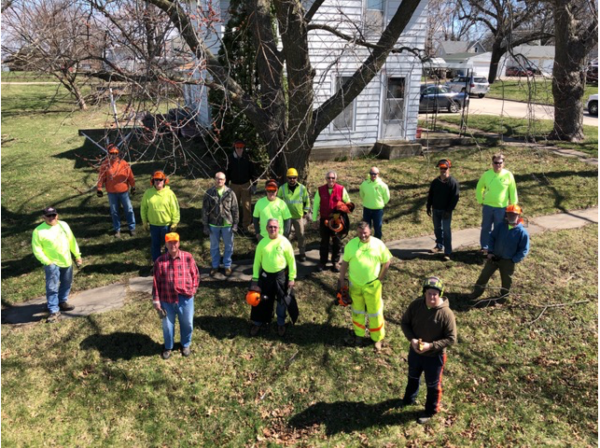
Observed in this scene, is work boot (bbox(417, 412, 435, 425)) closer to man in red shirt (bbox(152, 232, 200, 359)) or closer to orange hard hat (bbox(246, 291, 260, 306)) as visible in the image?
orange hard hat (bbox(246, 291, 260, 306))

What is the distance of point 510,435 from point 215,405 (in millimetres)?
3480

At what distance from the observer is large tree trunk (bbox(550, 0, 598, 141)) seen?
1528 cm

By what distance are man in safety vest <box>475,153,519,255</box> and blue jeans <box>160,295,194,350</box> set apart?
584 centimetres

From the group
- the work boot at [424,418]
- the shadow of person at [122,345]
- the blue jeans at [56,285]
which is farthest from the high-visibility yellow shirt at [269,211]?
the work boot at [424,418]

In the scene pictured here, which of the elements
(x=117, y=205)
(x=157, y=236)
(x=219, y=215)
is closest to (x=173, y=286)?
(x=219, y=215)

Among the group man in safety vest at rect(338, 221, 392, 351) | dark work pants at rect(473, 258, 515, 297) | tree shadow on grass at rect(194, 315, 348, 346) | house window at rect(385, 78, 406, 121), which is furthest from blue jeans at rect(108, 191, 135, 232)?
house window at rect(385, 78, 406, 121)

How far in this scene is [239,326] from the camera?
267 inches

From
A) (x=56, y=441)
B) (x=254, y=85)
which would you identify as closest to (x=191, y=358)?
(x=56, y=441)

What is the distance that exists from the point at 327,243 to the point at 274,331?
2345 millimetres

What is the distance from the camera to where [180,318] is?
6.01 metres

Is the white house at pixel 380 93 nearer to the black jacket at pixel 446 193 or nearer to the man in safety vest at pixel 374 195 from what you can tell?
the man in safety vest at pixel 374 195

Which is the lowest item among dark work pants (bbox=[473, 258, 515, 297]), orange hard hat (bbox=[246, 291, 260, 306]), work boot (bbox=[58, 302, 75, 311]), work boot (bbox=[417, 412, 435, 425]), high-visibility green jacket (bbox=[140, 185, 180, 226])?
work boot (bbox=[417, 412, 435, 425])

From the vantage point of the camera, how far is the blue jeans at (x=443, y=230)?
8.57 meters

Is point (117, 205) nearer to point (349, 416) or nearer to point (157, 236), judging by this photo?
point (157, 236)
